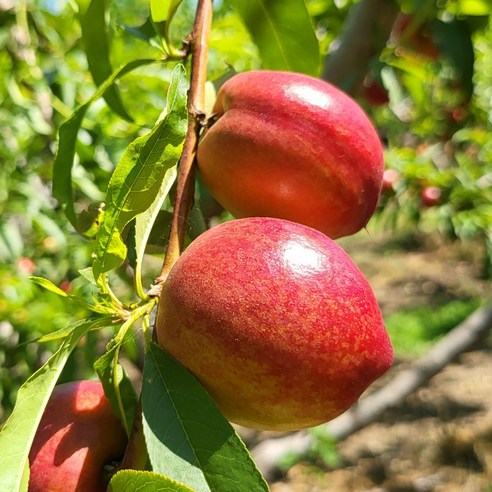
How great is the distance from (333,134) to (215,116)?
17 centimetres

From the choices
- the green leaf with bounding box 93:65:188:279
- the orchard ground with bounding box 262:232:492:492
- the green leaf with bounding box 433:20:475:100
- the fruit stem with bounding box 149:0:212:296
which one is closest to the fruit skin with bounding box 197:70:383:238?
the fruit stem with bounding box 149:0:212:296

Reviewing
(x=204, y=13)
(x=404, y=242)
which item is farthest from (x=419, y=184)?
(x=404, y=242)

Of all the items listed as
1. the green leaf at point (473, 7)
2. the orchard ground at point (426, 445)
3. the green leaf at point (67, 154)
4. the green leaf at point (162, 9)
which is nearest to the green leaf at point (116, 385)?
the green leaf at point (67, 154)

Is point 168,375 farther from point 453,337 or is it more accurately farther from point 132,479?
point 453,337

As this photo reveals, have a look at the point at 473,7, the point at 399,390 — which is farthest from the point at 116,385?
the point at 399,390

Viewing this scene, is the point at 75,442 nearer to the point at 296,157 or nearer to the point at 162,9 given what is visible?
the point at 296,157

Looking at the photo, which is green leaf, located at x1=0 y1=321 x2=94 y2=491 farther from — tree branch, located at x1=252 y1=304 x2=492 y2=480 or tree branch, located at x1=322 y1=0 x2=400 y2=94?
tree branch, located at x1=252 y1=304 x2=492 y2=480

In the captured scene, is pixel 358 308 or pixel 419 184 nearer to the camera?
pixel 358 308

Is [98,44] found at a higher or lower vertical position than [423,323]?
higher

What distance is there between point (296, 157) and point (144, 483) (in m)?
0.36

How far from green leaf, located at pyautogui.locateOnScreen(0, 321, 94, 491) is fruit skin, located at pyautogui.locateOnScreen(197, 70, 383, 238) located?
0.73ft

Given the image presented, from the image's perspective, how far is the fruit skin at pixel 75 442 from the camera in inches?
25.0

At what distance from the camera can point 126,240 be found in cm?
80

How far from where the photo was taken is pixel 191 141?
2.52ft
